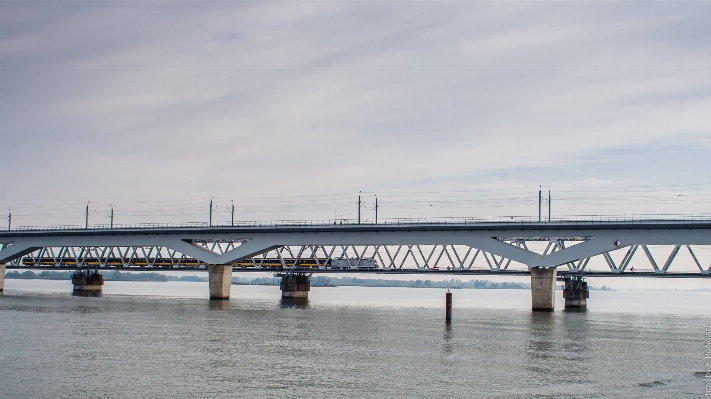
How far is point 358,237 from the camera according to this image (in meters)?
89.1

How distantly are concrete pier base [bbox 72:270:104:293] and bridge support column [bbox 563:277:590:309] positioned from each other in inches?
3373

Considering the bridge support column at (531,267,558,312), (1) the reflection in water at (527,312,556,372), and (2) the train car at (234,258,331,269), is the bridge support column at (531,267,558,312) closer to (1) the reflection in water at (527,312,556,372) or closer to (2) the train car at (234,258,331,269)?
(1) the reflection in water at (527,312,556,372)

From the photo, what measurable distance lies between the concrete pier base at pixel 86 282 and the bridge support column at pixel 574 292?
85672 millimetres

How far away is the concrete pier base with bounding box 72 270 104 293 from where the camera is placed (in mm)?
138925

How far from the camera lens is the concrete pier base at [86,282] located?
138925 mm

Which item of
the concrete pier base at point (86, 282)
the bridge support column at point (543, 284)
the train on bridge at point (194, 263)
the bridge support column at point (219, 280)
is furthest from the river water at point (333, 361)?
the concrete pier base at point (86, 282)

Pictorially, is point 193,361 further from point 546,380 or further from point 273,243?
point 273,243

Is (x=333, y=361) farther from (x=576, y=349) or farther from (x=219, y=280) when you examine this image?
(x=219, y=280)

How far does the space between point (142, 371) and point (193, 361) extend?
343 cm

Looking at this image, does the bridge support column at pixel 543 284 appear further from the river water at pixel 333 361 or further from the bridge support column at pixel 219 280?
the bridge support column at pixel 219 280

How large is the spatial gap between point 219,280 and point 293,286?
20.9 meters

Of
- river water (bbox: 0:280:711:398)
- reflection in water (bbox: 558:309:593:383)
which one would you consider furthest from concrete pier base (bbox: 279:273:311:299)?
river water (bbox: 0:280:711:398)

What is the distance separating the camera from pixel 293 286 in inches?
4624

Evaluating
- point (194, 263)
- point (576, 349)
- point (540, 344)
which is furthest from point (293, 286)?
point (576, 349)
